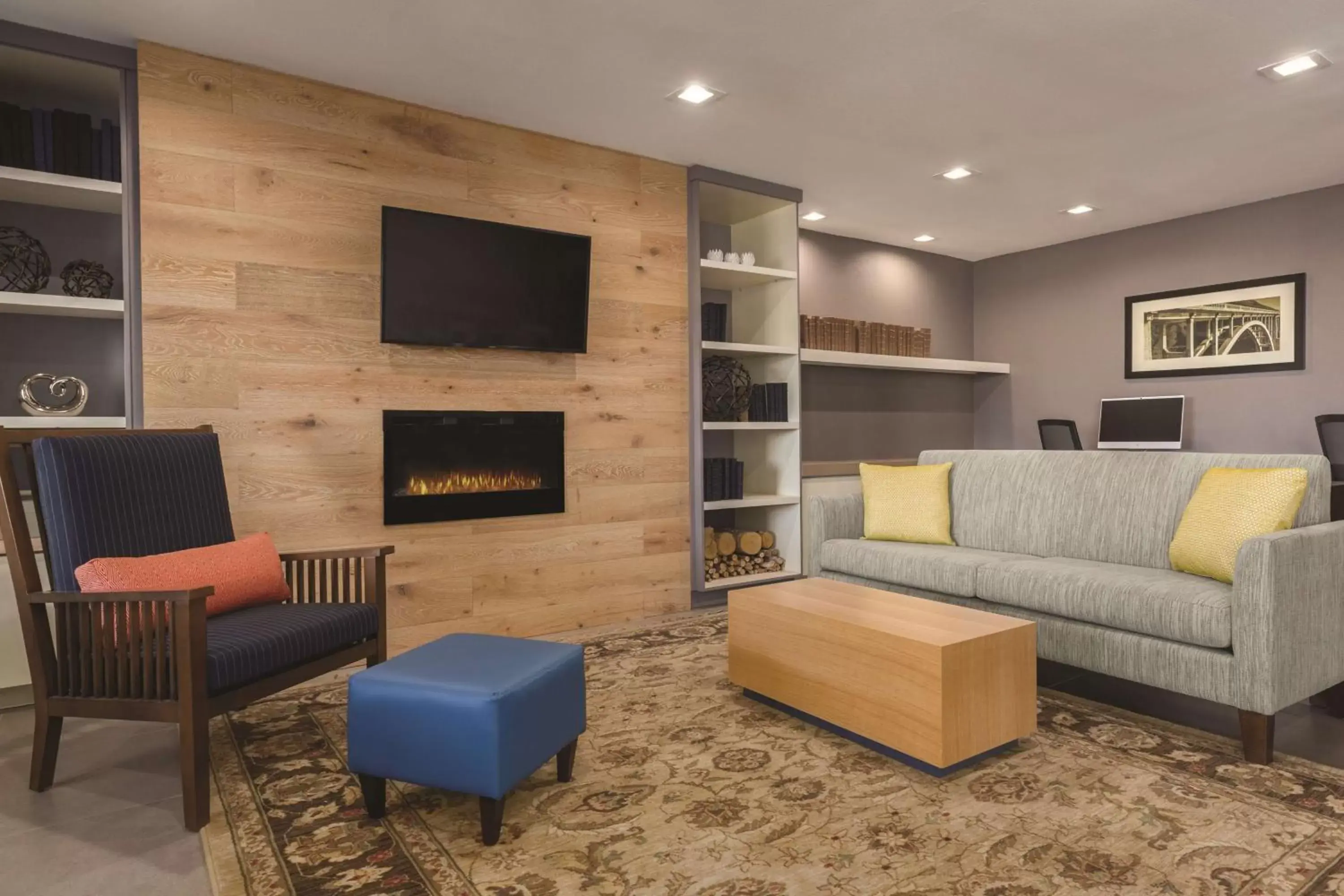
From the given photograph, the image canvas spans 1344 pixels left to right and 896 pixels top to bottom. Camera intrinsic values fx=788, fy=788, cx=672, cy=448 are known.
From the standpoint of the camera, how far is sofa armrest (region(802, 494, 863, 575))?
4.05 m

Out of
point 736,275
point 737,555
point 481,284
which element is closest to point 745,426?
point 737,555

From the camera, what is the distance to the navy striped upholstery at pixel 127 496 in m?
2.35

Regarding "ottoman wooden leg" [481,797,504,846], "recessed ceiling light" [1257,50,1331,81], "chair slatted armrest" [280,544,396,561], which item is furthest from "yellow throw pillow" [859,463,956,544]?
"ottoman wooden leg" [481,797,504,846]

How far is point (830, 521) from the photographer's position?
4.05 m

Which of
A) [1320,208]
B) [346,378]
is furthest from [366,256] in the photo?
[1320,208]

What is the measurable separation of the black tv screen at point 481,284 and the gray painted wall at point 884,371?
2235 mm

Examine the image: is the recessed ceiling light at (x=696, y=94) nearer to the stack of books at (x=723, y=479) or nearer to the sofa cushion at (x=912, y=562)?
the stack of books at (x=723, y=479)

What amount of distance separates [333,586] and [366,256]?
1619 mm

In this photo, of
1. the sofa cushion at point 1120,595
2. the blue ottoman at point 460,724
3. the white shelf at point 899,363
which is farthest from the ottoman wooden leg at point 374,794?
the white shelf at point 899,363

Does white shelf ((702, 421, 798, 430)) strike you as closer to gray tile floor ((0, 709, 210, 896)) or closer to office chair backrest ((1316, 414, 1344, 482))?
gray tile floor ((0, 709, 210, 896))

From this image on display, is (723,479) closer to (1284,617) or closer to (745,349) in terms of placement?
(745,349)

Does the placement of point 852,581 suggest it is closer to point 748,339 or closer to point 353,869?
point 748,339

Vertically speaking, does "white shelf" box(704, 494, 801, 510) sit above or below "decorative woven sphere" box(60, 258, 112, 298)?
below

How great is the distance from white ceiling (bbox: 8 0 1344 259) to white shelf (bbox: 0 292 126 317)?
102cm
